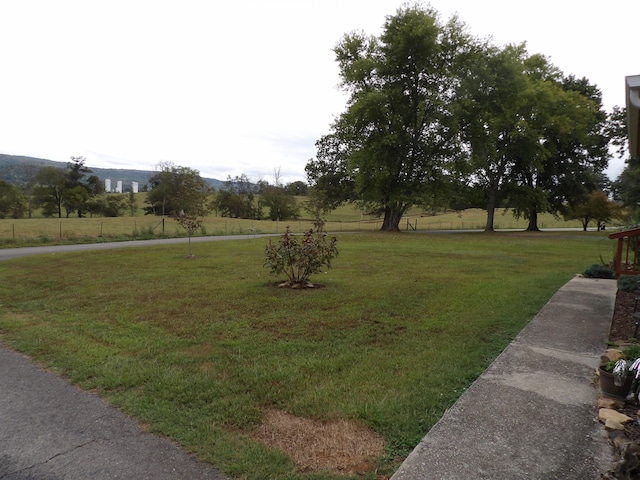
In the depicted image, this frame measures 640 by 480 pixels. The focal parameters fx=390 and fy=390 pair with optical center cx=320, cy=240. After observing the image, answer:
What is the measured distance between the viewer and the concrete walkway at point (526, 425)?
7.20 feet

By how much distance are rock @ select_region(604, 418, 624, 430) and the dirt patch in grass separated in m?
1.48

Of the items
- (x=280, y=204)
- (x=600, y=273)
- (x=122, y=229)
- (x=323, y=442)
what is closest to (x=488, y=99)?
(x=600, y=273)

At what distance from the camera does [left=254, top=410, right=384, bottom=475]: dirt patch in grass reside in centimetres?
237

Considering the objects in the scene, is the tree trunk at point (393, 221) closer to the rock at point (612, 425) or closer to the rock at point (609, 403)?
the rock at point (609, 403)

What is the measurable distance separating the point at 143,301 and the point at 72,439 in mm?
4293

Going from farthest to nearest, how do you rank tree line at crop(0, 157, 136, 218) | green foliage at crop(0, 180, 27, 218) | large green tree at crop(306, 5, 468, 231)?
tree line at crop(0, 157, 136, 218) < green foliage at crop(0, 180, 27, 218) < large green tree at crop(306, 5, 468, 231)

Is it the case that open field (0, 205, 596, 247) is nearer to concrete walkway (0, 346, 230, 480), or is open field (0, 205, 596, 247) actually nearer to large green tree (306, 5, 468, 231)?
large green tree (306, 5, 468, 231)

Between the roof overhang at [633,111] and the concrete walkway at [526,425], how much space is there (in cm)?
242

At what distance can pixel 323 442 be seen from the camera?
8.50 ft

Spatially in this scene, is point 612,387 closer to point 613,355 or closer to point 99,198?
point 613,355

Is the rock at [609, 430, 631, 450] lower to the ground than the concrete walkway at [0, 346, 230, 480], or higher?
higher

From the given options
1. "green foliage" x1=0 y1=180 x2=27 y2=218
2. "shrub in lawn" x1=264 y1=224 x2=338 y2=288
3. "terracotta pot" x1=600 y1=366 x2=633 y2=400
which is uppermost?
"green foliage" x1=0 y1=180 x2=27 y2=218

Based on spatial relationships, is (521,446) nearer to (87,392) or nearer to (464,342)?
(464,342)

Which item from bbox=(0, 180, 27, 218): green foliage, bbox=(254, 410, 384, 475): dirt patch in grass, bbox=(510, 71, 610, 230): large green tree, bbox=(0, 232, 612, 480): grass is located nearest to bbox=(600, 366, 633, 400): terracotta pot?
bbox=(0, 232, 612, 480): grass
